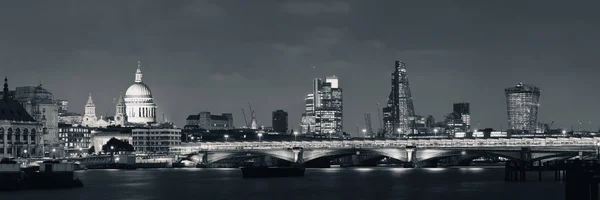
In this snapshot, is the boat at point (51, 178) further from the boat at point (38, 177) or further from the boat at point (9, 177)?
the boat at point (9, 177)

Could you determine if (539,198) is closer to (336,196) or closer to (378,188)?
(336,196)

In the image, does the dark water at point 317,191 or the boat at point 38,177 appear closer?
the dark water at point 317,191

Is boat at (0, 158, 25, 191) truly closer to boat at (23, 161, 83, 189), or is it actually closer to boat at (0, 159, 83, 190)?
boat at (0, 159, 83, 190)

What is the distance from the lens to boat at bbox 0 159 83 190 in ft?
465

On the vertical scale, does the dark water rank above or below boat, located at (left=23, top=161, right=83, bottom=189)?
below

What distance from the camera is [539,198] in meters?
120

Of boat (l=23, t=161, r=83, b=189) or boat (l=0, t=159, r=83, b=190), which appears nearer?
boat (l=0, t=159, r=83, b=190)

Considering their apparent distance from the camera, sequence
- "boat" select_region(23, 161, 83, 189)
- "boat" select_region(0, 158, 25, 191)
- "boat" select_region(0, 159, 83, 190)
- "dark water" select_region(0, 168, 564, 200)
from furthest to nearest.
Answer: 1. "boat" select_region(23, 161, 83, 189)
2. "boat" select_region(0, 159, 83, 190)
3. "boat" select_region(0, 158, 25, 191)
4. "dark water" select_region(0, 168, 564, 200)

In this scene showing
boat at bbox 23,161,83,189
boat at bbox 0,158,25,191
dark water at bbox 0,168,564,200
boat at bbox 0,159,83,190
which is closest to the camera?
dark water at bbox 0,168,564,200

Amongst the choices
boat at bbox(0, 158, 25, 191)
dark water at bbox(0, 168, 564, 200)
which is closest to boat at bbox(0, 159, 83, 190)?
boat at bbox(0, 158, 25, 191)

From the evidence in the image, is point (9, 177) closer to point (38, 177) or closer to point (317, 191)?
point (38, 177)

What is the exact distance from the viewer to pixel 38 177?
14838 centimetres

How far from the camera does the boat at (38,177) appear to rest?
142 metres

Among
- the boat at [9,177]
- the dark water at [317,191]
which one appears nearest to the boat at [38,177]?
the boat at [9,177]
